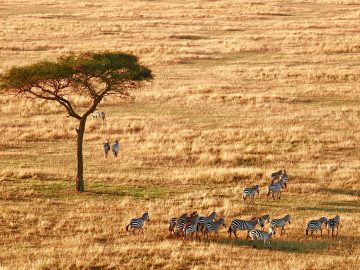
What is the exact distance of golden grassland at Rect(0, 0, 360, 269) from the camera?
2073 cm

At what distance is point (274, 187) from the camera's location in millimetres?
26078

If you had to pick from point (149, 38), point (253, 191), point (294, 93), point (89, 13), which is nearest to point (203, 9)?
point (89, 13)

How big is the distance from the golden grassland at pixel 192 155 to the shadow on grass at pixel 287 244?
0.06 m

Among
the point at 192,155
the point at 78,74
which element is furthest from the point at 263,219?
the point at 192,155

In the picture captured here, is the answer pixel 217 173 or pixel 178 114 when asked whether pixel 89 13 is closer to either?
pixel 178 114

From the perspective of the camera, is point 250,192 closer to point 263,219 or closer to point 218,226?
point 263,219

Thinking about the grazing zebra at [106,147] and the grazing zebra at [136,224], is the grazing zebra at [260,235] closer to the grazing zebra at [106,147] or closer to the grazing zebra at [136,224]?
the grazing zebra at [136,224]

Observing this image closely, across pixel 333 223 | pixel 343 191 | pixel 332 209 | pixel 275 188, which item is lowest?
pixel 333 223

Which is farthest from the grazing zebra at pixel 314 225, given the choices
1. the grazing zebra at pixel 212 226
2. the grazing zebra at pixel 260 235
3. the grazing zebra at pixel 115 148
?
the grazing zebra at pixel 115 148

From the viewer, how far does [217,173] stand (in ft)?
97.3

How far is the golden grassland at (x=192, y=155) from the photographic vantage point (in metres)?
20.7

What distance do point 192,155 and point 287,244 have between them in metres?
12.5

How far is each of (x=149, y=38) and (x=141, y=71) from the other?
4490cm

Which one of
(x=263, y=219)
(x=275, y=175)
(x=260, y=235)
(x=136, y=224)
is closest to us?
(x=260, y=235)
